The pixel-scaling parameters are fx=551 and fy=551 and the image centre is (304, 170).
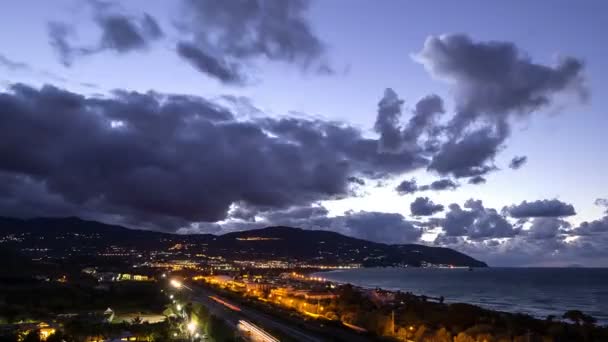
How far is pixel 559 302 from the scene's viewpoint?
81250 millimetres

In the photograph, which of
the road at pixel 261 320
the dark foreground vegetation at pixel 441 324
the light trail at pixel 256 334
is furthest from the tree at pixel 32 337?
the dark foreground vegetation at pixel 441 324

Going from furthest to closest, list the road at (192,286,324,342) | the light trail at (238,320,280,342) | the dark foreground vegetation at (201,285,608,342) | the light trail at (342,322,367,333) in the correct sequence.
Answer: the light trail at (342,322,367,333) < the road at (192,286,324,342) < the dark foreground vegetation at (201,285,608,342) < the light trail at (238,320,280,342)

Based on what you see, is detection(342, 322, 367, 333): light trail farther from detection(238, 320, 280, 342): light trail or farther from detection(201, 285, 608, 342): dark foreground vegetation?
detection(238, 320, 280, 342): light trail

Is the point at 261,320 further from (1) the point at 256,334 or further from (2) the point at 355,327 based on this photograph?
(1) the point at 256,334

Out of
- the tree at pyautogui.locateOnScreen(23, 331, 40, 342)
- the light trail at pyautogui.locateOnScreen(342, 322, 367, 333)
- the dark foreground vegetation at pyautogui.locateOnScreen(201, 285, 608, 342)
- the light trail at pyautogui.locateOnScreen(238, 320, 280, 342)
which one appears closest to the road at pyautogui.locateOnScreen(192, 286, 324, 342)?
the dark foreground vegetation at pyautogui.locateOnScreen(201, 285, 608, 342)

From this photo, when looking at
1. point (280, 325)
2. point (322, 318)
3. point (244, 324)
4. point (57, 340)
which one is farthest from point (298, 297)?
point (57, 340)

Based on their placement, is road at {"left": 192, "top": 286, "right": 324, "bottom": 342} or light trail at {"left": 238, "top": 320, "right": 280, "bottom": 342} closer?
light trail at {"left": 238, "top": 320, "right": 280, "bottom": 342}

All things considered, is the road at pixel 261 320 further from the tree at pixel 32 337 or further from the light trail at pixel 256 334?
the tree at pixel 32 337

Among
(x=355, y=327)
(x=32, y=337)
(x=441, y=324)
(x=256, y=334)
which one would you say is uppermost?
(x=441, y=324)

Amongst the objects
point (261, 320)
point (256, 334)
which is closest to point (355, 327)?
point (261, 320)

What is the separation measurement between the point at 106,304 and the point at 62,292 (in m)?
8.78

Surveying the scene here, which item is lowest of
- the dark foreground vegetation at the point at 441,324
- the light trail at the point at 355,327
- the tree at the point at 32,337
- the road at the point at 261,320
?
the tree at the point at 32,337

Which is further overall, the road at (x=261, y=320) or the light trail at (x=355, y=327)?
the light trail at (x=355, y=327)

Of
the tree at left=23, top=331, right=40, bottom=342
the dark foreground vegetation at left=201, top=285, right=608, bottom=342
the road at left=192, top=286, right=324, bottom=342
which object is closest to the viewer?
the tree at left=23, top=331, right=40, bottom=342
